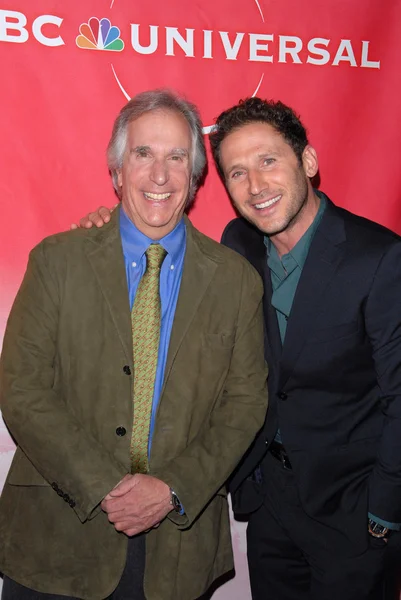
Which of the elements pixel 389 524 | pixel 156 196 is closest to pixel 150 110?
pixel 156 196

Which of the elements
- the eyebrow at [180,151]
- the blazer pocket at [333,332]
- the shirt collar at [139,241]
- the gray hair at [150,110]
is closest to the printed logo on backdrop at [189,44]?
the gray hair at [150,110]

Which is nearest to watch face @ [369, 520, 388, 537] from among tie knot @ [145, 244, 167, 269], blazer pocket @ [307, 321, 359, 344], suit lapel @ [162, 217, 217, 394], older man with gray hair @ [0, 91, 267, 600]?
older man with gray hair @ [0, 91, 267, 600]

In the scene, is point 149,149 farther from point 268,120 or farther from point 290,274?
point 290,274

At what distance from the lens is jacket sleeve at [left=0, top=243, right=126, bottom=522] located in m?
1.76

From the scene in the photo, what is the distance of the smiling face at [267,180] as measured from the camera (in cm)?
216

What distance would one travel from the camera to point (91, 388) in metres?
1.88

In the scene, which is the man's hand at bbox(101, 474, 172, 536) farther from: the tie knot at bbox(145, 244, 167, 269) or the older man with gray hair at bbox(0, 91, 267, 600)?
the tie knot at bbox(145, 244, 167, 269)

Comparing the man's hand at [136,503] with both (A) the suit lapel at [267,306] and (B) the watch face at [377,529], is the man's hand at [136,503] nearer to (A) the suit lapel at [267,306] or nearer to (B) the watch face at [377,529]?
(A) the suit lapel at [267,306]

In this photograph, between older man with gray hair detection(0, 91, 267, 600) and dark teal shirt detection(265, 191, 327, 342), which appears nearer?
older man with gray hair detection(0, 91, 267, 600)

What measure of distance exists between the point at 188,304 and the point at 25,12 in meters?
1.25

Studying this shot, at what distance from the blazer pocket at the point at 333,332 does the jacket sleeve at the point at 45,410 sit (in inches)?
30.1

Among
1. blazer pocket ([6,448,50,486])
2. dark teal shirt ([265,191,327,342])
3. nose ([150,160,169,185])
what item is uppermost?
nose ([150,160,169,185])

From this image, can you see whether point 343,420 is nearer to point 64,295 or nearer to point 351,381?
point 351,381

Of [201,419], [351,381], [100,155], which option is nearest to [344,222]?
[351,381]
